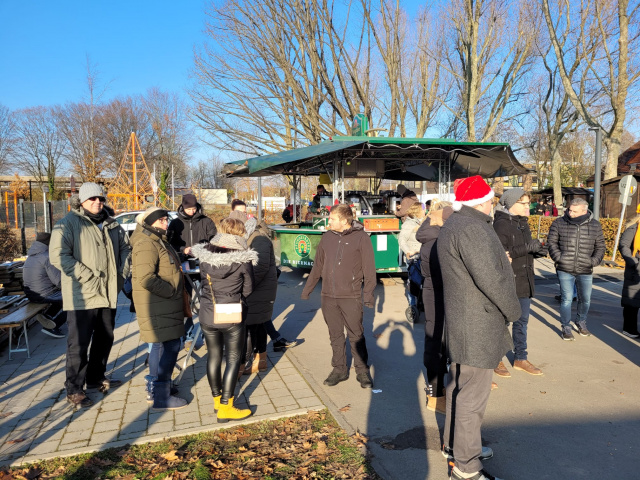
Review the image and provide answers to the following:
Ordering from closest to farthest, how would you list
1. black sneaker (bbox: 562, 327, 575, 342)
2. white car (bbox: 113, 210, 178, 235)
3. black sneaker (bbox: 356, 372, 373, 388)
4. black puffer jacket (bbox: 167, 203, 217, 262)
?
black sneaker (bbox: 356, 372, 373, 388) → black sneaker (bbox: 562, 327, 575, 342) → black puffer jacket (bbox: 167, 203, 217, 262) → white car (bbox: 113, 210, 178, 235)

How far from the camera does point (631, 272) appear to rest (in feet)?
20.0

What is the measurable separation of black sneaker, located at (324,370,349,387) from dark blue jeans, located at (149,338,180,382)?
150 centimetres

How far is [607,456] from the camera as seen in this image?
3.24 metres

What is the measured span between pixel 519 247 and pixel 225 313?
310 cm

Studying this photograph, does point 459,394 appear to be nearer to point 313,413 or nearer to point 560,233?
point 313,413

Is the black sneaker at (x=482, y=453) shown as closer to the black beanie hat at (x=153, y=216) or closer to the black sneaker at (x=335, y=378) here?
the black sneaker at (x=335, y=378)

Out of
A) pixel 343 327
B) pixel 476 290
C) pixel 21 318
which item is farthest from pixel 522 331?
pixel 21 318

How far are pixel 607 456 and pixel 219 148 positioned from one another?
1821 cm

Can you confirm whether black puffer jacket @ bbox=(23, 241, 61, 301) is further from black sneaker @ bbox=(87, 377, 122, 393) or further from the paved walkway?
black sneaker @ bbox=(87, 377, 122, 393)

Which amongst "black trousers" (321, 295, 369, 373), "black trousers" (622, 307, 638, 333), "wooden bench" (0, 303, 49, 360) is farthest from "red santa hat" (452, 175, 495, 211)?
"wooden bench" (0, 303, 49, 360)

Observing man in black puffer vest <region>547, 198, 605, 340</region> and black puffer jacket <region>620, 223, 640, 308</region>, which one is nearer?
man in black puffer vest <region>547, 198, 605, 340</region>

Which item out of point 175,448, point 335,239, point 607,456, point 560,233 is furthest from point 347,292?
point 560,233

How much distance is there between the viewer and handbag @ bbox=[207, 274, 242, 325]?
150 inches

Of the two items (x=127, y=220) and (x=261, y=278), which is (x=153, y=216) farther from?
(x=127, y=220)
